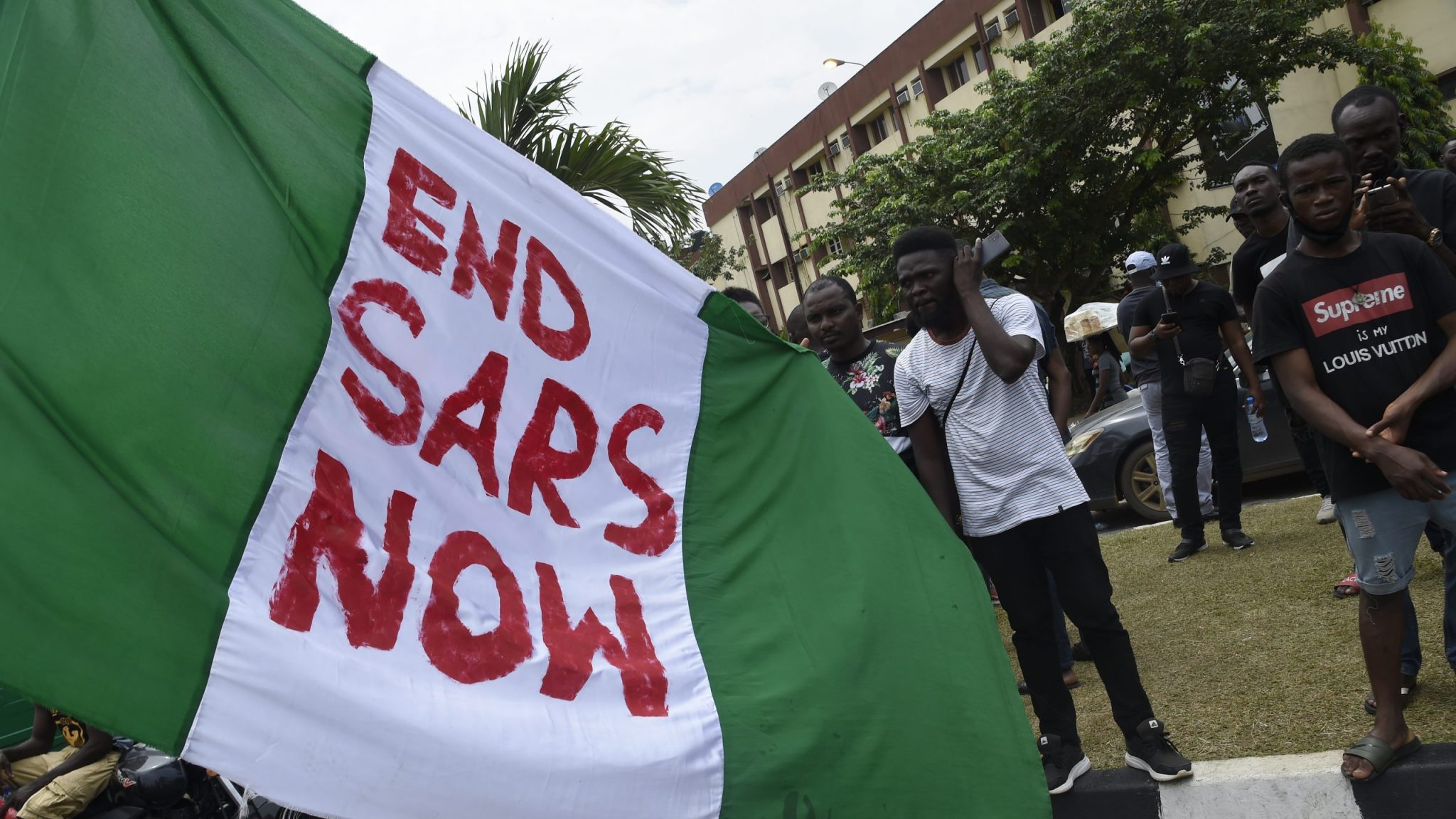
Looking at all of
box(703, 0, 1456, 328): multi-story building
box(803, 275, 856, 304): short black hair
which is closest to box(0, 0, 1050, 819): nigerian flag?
box(803, 275, 856, 304): short black hair

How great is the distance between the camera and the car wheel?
336 inches

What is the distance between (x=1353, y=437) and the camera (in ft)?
10.4

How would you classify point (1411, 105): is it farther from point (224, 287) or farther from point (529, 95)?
point (224, 287)

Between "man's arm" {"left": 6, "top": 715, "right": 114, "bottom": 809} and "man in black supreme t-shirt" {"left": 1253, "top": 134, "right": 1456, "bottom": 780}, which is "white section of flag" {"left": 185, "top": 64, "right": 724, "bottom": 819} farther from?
"man's arm" {"left": 6, "top": 715, "right": 114, "bottom": 809}

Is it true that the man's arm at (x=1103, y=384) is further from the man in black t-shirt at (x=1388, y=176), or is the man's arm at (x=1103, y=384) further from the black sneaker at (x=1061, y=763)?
the black sneaker at (x=1061, y=763)

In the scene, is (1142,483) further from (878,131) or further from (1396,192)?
(878,131)

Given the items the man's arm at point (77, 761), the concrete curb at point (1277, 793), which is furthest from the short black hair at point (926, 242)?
the man's arm at point (77, 761)

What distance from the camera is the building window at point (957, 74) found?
32.1 meters

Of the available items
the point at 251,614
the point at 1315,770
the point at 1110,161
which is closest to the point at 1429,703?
the point at 1315,770

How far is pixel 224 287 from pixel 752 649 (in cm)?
138

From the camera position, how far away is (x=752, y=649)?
2705mm

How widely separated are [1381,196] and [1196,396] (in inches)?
103

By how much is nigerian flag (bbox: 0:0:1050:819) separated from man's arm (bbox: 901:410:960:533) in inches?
33.8

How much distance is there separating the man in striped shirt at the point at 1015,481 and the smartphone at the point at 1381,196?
1119 millimetres
